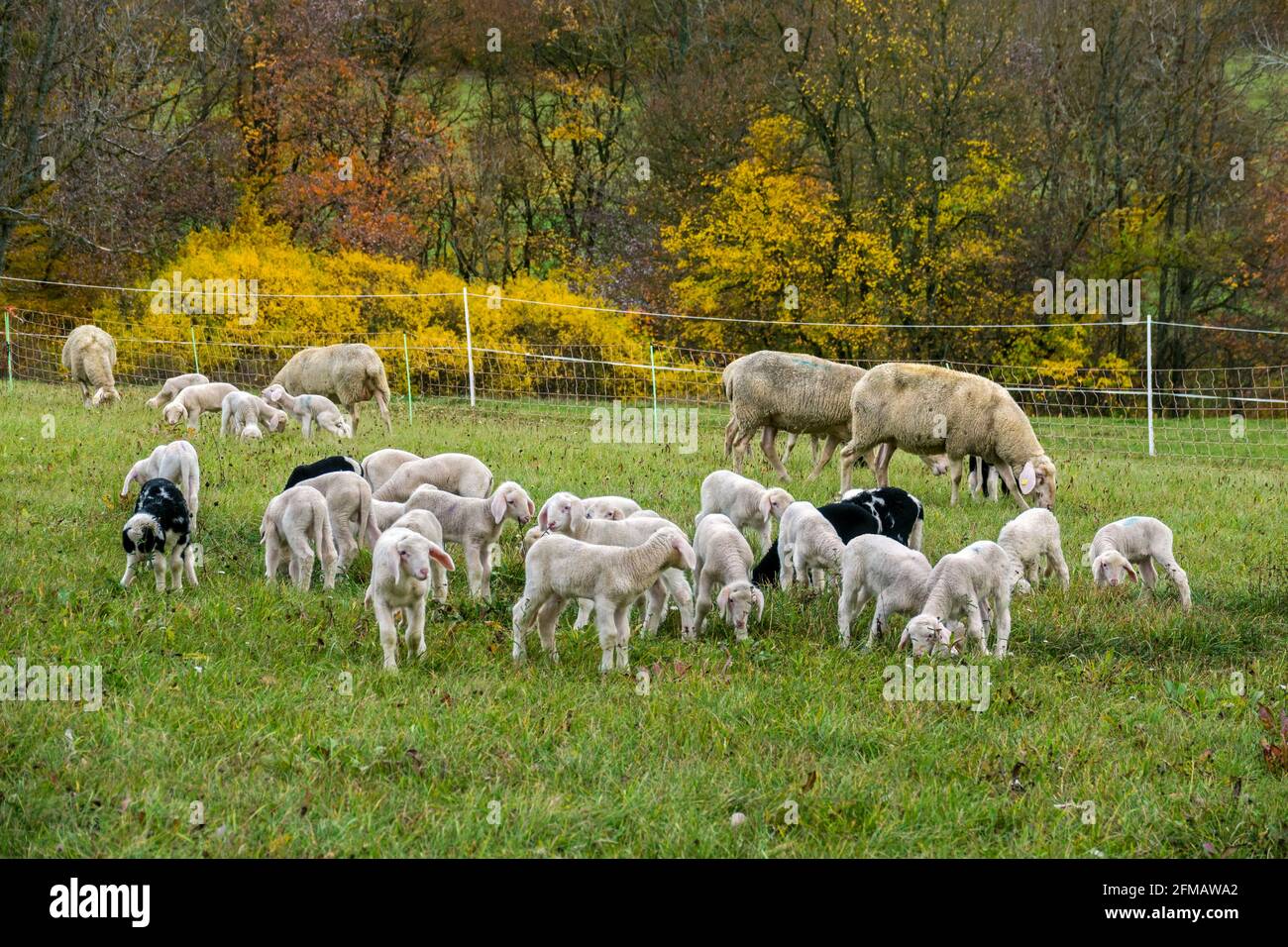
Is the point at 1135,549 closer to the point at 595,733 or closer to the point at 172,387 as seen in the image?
the point at 595,733

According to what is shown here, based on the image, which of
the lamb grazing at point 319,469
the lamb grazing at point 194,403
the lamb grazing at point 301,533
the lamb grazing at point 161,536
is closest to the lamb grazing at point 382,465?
the lamb grazing at point 319,469

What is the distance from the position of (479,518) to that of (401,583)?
194cm

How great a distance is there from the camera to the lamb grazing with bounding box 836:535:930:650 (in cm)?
745

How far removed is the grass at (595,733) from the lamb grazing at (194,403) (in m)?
6.96

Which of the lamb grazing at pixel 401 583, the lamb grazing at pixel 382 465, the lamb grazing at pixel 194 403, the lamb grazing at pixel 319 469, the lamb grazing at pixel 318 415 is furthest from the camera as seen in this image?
the lamb grazing at pixel 194 403

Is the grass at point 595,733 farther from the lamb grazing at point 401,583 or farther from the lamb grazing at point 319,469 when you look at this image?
the lamb grazing at point 319,469

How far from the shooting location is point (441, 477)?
9875 millimetres

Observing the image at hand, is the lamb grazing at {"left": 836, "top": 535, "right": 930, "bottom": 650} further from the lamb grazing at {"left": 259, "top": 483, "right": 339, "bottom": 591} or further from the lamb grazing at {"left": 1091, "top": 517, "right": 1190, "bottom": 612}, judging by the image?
the lamb grazing at {"left": 259, "top": 483, "right": 339, "bottom": 591}

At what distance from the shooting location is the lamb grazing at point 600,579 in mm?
6820

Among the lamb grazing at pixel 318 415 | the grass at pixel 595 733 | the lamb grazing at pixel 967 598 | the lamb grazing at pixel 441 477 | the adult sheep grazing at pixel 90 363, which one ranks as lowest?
the grass at pixel 595 733

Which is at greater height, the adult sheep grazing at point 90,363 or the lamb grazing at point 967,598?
the adult sheep grazing at point 90,363

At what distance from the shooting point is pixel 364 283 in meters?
29.7

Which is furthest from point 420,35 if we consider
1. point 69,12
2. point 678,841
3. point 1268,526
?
point 678,841

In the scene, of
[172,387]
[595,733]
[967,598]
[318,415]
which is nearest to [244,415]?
[318,415]
